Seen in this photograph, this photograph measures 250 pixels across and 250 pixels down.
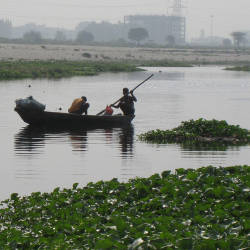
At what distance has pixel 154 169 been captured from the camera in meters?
19.7

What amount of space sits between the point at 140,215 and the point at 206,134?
1289 centimetres

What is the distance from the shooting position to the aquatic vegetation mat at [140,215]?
10.5m

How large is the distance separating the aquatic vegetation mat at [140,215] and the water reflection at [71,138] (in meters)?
7.83

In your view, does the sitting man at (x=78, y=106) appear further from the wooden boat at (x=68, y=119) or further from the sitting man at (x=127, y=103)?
the sitting man at (x=127, y=103)

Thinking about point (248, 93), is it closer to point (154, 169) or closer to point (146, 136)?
point (146, 136)

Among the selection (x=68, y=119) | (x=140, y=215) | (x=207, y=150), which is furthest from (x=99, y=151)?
(x=140, y=215)

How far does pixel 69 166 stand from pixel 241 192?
745cm

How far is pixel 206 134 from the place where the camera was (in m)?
25.0

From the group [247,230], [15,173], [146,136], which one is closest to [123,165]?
[15,173]

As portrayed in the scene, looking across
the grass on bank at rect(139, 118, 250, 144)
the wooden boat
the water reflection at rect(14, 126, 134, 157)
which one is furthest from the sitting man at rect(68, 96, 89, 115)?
the grass on bank at rect(139, 118, 250, 144)

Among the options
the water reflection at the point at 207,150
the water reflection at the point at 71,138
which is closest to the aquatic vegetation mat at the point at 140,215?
the water reflection at the point at 207,150

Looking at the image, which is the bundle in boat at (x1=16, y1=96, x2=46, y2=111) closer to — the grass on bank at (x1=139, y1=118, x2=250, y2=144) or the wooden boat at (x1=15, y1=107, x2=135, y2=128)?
the wooden boat at (x1=15, y1=107, x2=135, y2=128)

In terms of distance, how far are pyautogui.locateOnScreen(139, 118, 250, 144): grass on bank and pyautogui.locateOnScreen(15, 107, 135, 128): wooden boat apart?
121 inches

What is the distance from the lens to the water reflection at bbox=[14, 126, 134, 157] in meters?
23.5
